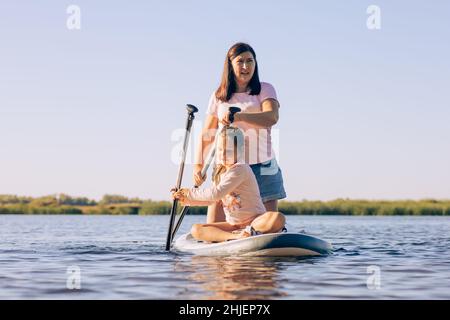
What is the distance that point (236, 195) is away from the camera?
709 cm

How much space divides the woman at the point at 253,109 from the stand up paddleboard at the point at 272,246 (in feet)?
1.71

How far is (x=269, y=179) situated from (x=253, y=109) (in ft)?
2.32

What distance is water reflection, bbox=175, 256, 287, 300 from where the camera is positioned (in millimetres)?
5035

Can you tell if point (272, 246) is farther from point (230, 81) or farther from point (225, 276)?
point (230, 81)

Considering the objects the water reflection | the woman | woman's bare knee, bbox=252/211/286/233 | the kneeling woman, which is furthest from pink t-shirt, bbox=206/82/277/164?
the water reflection

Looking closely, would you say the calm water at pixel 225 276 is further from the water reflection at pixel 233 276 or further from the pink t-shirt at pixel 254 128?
the pink t-shirt at pixel 254 128

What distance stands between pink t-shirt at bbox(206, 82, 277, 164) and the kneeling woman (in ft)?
1.08

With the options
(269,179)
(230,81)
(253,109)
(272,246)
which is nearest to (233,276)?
(272,246)

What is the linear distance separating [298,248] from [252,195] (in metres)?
0.70

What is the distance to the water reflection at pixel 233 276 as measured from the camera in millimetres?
5035

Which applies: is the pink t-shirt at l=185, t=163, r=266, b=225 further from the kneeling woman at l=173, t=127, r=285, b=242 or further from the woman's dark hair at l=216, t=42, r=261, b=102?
the woman's dark hair at l=216, t=42, r=261, b=102

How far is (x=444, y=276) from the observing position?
6.29m
